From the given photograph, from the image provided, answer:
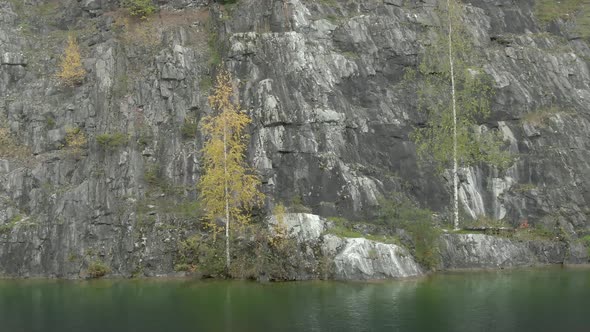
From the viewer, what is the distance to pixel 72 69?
156 feet

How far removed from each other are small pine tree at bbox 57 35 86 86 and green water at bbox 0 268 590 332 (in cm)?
1887

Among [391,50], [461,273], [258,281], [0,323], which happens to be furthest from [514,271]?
[0,323]

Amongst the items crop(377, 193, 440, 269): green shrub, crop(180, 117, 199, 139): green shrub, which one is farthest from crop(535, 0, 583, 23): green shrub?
crop(180, 117, 199, 139): green shrub

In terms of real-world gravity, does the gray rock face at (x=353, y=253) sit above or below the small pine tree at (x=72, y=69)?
below

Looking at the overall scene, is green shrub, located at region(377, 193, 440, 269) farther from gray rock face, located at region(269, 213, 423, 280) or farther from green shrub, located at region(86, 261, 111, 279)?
green shrub, located at region(86, 261, 111, 279)

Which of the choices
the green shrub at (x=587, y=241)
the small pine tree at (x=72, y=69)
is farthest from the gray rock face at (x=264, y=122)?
the small pine tree at (x=72, y=69)

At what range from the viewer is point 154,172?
42531 mm

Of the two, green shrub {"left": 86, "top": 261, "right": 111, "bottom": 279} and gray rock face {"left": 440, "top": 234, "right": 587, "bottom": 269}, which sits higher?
gray rock face {"left": 440, "top": 234, "right": 587, "bottom": 269}

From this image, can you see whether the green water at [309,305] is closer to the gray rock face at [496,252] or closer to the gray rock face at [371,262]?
the gray rock face at [371,262]

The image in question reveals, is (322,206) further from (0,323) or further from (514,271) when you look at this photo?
(0,323)

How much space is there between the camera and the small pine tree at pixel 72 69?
156ft

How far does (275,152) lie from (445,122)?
13980 millimetres

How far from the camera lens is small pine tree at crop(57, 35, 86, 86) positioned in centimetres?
4741

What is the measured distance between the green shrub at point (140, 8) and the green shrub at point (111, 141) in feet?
48.8
